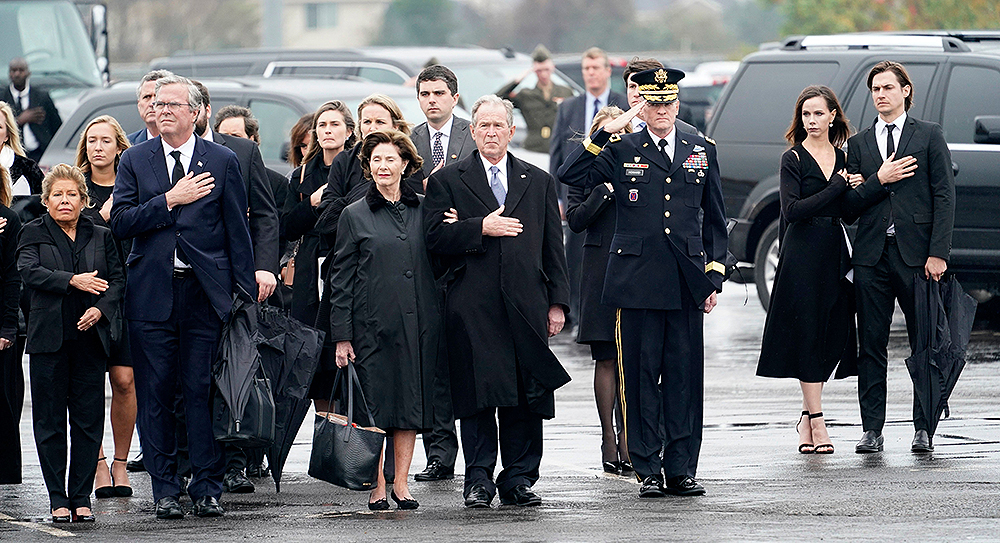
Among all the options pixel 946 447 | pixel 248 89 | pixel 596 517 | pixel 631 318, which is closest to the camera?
pixel 596 517

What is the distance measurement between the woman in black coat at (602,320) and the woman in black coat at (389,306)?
117 centimetres

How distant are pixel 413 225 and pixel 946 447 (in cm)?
323

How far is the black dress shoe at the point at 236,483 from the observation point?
928 centimetres

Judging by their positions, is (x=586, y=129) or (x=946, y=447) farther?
(x=586, y=129)

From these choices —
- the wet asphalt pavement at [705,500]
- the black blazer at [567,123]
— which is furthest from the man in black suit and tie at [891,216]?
the black blazer at [567,123]

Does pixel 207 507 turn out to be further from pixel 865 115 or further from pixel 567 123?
pixel 865 115

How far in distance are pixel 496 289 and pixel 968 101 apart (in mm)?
6171

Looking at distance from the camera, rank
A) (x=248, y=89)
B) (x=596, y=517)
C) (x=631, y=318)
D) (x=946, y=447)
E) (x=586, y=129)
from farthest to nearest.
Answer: (x=248, y=89), (x=586, y=129), (x=946, y=447), (x=631, y=318), (x=596, y=517)

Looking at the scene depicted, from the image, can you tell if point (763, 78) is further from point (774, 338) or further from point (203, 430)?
point (203, 430)

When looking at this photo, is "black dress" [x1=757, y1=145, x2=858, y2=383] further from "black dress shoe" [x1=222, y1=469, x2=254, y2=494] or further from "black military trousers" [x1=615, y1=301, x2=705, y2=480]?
"black dress shoe" [x1=222, y1=469, x2=254, y2=494]

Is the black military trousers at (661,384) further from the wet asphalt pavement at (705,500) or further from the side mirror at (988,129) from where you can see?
the side mirror at (988,129)

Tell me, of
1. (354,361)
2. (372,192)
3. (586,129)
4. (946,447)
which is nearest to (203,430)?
(354,361)

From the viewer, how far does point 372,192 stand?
852 centimetres

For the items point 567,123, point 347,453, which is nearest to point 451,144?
point 347,453
